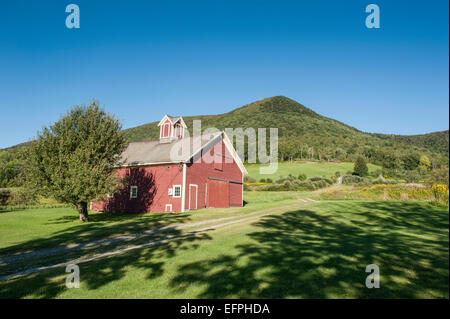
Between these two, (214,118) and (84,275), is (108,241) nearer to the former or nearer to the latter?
(84,275)

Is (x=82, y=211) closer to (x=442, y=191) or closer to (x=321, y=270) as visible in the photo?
(x=321, y=270)

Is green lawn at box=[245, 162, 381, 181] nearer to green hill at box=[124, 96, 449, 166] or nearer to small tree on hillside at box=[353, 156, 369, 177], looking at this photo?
small tree on hillside at box=[353, 156, 369, 177]

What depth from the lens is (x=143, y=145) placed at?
30.6 m

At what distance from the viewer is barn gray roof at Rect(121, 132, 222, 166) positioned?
80.5 ft

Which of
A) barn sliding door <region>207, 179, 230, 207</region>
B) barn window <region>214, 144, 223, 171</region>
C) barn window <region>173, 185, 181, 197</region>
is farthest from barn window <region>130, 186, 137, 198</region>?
barn window <region>214, 144, 223, 171</region>

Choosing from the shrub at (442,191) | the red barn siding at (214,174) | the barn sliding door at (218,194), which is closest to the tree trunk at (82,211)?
the red barn siding at (214,174)

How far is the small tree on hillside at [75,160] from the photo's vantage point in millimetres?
17922

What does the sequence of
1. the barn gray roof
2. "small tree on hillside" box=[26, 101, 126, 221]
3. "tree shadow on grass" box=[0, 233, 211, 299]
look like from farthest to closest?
1. the barn gray roof
2. "small tree on hillside" box=[26, 101, 126, 221]
3. "tree shadow on grass" box=[0, 233, 211, 299]

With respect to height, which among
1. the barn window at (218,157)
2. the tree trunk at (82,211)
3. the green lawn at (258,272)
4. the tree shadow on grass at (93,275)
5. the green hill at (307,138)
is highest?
the green hill at (307,138)

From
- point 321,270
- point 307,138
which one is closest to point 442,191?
point 321,270

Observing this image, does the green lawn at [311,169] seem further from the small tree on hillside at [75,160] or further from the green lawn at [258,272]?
the green lawn at [258,272]

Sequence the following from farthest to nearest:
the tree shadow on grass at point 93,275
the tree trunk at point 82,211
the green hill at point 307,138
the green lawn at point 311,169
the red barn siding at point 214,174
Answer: the green lawn at point 311,169
the green hill at point 307,138
the red barn siding at point 214,174
the tree trunk at point 82,211
the tree shadow on grass at point 93,275
